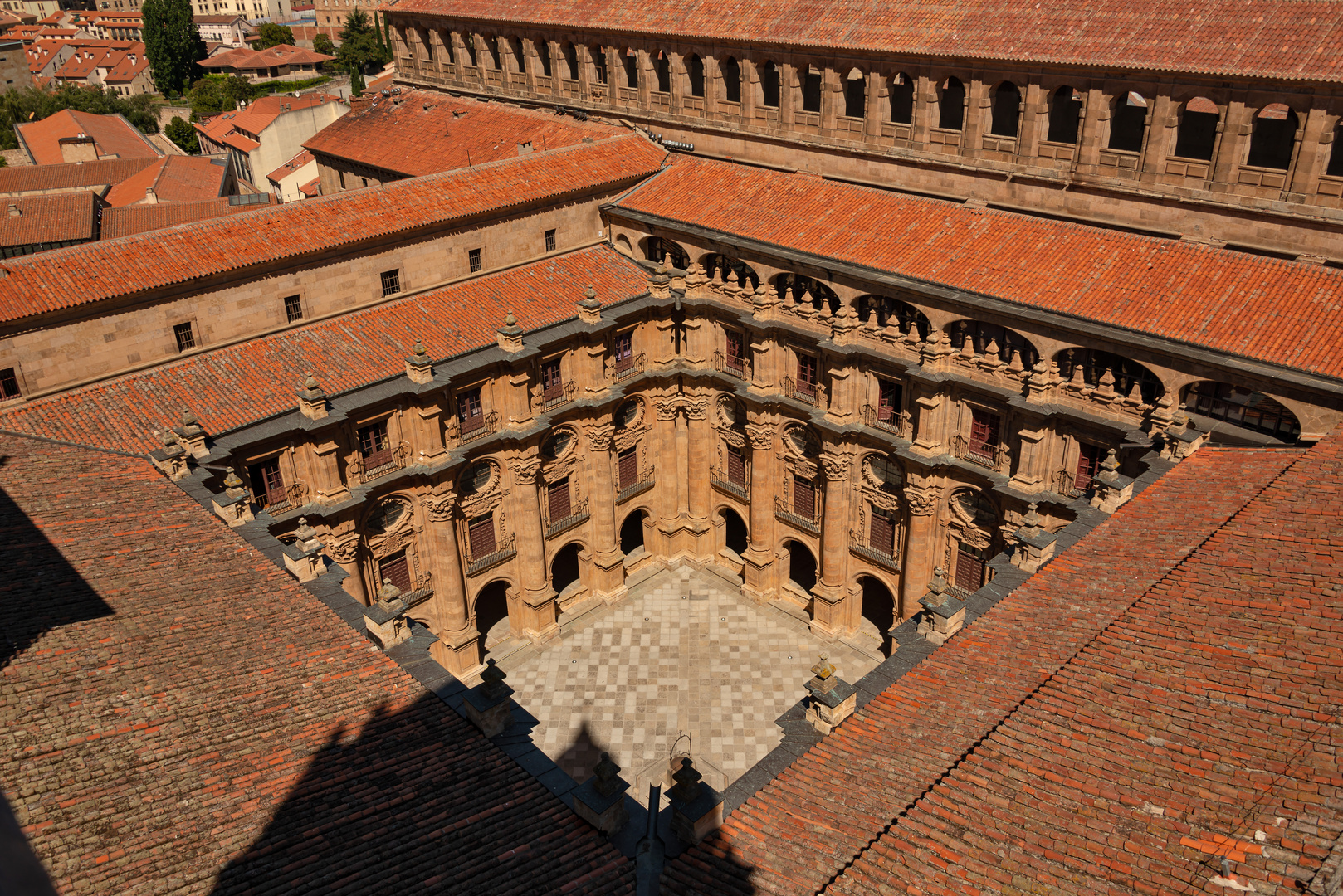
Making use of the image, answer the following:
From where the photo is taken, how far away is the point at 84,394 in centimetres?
3172

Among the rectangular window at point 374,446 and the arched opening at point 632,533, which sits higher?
the rectangular window at point 374,446

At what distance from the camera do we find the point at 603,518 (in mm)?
45000

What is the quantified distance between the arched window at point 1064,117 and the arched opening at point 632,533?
83.0 ft

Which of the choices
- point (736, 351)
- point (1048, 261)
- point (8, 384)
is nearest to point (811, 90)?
point (736, 351)

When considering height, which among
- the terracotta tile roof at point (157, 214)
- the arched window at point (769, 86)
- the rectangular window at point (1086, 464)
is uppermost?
the arched window at point (769, 86)

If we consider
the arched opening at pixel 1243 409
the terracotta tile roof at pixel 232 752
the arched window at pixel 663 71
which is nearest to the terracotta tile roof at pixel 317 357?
the terracotta tile roof at pixel 232 752

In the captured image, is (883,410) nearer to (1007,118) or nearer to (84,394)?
(1007,118)

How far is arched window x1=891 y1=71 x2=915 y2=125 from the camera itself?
127ft

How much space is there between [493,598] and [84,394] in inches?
804

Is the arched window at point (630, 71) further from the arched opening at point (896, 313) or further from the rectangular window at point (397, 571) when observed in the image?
the rectangular window at point (397, 571)

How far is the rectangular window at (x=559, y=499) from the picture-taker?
43094 millimetres

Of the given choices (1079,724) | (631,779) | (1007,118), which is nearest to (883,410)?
(1007,118)

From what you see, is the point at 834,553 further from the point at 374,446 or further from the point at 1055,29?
the point at 1055,29

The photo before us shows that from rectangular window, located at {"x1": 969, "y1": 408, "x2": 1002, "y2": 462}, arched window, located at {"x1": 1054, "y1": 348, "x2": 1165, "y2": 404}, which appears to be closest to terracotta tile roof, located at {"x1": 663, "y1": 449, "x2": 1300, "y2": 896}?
arched window, located at {"x1": 1054, "y1": 348, "x2": 1165, "y2": 404}
